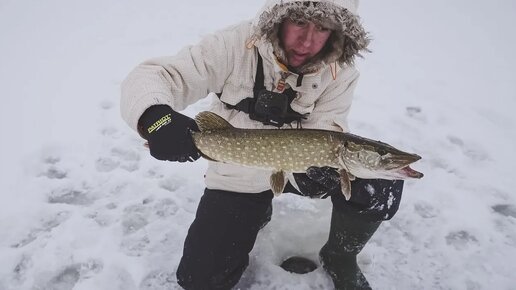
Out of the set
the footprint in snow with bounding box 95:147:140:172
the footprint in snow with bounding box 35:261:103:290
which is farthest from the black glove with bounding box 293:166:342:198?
the footprint in snow with bounding box 95:147:140:172

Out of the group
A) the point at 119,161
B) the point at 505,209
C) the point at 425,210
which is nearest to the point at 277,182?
the point at 425,210

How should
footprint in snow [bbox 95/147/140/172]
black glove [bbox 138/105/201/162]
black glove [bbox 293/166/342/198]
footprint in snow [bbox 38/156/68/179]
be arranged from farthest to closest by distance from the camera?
footprint in snow [bbox 95/147/140/172], footprint in snow [bbox 38/156/68/179], black glove [bbox 293/166/342/198], black glove [bbox 138/105/201/162]

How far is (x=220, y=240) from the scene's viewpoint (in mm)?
2158

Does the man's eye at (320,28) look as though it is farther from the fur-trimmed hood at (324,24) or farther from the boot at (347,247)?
the boot at (347,247)

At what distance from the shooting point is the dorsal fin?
68.6 inches

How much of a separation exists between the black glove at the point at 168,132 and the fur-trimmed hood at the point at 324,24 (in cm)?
59

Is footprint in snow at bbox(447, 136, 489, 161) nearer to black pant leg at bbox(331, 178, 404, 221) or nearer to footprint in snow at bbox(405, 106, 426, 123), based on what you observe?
footprint in snow at bbox(405, 106, 426, 123)

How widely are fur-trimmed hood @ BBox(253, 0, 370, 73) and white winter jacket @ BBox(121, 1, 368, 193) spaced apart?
0.5 inches

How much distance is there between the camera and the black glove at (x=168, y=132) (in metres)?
1.66

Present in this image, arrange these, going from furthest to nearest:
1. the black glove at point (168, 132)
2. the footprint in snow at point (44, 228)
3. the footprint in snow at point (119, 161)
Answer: the footprint in snow at point (119, 161)
the footprint in snow at point (44, 228)
the black glove at point (168, 132)

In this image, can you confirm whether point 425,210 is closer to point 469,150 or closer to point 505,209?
point 505,209

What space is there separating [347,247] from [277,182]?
678 millimetres

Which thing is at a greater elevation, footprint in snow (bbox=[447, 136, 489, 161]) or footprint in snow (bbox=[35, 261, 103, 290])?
footprint in snow (bbox=[447, 136, 489, 161])

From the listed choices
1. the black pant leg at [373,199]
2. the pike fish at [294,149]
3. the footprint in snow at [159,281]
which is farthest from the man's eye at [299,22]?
the footprint in snow at [159,281]
